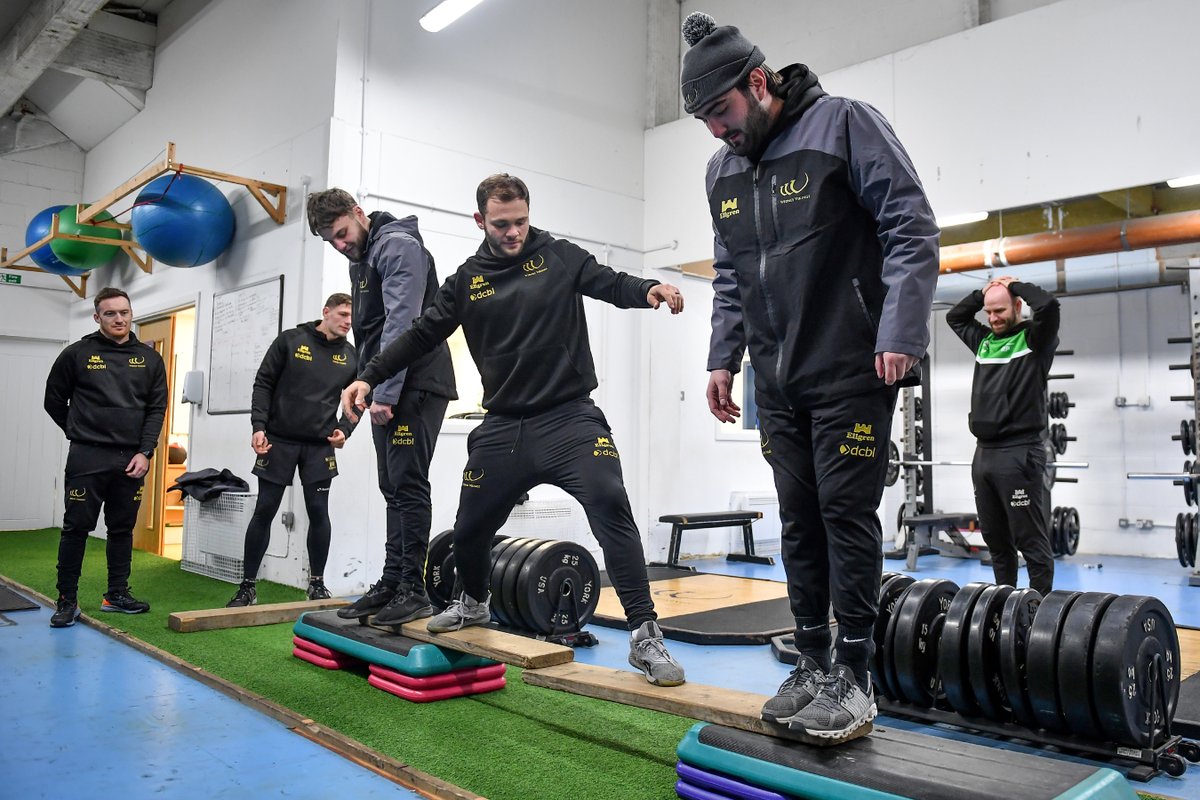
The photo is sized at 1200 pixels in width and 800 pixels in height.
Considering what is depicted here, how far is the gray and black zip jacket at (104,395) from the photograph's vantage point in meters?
4.13

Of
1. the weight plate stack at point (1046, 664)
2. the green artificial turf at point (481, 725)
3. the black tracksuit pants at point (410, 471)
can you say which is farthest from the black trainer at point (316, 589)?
the weight plate stack at point (1046, 664)

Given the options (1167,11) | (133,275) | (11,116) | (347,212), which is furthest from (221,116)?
(1167,11)

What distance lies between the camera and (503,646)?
2553mm

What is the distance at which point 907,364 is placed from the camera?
1697mm

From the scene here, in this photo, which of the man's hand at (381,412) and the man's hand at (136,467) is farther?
the man's hand at (136,467)

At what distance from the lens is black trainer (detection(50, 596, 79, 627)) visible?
400 centimetres

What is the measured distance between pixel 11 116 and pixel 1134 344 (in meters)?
11.0

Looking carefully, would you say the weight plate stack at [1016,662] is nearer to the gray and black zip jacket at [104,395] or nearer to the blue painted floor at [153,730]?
the blue painted floor at [153,730]

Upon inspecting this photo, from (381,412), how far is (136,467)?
1.94 meters

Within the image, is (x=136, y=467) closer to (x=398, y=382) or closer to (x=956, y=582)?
(x=398, y=382)

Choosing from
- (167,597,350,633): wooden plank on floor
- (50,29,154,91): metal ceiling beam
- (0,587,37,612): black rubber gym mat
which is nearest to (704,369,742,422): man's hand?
(167,597,350,633): wooden plank on floor

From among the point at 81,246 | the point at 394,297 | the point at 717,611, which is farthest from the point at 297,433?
the point at 81,246

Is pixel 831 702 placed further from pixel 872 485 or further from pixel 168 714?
pixel 168 714

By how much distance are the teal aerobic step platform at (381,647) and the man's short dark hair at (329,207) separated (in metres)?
1.46
